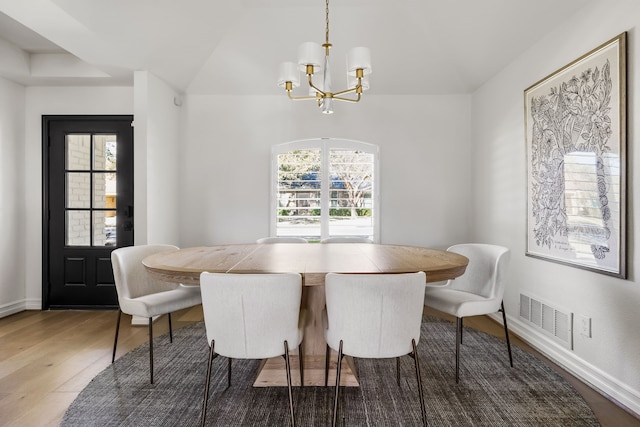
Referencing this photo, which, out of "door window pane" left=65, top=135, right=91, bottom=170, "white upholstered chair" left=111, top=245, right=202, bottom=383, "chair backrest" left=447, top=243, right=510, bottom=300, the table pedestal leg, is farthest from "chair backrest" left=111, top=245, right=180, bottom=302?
"chair backrest" left=447, top=243, right=510, bottom=300

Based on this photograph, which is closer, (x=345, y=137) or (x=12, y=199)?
(x=12, y=199)

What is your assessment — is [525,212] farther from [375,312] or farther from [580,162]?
[375,312]

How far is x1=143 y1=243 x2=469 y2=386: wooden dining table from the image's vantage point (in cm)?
171

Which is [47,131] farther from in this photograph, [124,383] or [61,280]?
[124,383]

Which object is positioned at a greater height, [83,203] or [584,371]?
[83,203]

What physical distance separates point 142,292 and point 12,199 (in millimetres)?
2313

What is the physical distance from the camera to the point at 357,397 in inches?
78.1

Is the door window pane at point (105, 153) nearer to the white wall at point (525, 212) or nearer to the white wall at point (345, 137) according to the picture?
the white wall at point (345, 137)

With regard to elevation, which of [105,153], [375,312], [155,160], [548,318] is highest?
[105,153]

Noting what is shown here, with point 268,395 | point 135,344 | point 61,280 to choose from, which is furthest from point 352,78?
point 61,280

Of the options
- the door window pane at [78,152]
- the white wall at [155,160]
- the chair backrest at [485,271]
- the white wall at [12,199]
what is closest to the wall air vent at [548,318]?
the chair backrest at [485,271]

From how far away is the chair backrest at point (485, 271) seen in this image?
231cm

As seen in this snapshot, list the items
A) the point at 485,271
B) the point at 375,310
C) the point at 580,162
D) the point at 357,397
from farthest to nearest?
1. the point at 485,271
2. the point at 580,162
3. the point at 357,397
4. the point at 375,310

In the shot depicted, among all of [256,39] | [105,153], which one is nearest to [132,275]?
[105,153]
